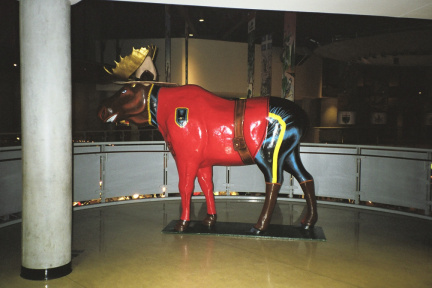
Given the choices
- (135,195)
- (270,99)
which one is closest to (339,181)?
(270,99)

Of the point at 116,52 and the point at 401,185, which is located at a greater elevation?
the point at 116,52

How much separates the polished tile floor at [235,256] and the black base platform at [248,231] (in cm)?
8

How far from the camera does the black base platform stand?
14.5 feet

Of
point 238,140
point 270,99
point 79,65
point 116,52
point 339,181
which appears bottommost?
point 339,181

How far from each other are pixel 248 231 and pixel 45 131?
8.17 feet

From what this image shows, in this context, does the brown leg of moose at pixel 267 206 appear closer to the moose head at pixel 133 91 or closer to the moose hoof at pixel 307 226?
the moose hoof at pixel 307 226

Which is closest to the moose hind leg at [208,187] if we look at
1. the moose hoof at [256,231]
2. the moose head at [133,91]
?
the moose hoof at [256,231]

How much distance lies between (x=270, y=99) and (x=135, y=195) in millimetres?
Result: 3061

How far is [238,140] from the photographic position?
445cm

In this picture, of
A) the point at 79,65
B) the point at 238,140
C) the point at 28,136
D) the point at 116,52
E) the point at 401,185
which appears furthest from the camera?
the point at 116,52

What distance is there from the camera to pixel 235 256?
151 inches

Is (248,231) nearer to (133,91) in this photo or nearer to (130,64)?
(133,91)

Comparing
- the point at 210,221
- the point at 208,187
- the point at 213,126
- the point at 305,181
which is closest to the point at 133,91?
the point at 213,126

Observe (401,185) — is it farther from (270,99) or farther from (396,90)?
(396,90)
